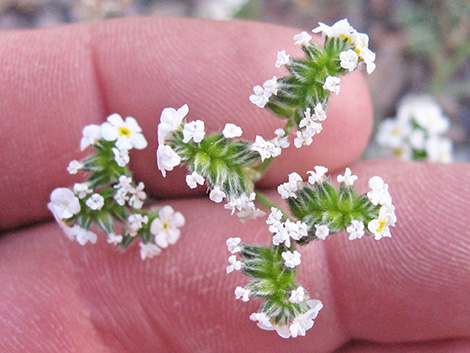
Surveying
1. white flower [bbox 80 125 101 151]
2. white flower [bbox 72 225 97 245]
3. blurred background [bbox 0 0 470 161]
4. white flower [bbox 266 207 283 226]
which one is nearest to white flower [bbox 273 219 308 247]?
white flower [bbox 266 207 283 226]

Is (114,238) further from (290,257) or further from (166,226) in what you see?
(290,257)

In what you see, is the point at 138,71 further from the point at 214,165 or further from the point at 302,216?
the point at 302,216

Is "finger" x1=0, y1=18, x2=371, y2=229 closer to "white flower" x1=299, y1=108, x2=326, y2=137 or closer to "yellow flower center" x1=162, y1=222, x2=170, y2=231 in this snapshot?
"yellow flower center" x1=162, y1=222, x2=170, y2=231

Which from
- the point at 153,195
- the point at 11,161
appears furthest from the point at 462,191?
the point at 11,161

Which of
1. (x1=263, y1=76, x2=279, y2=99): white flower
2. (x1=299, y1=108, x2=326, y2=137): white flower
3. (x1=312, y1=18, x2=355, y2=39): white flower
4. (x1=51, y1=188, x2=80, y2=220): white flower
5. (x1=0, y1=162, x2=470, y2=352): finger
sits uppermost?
(x1=312, y1=18, x2=355, y2=39): white flower

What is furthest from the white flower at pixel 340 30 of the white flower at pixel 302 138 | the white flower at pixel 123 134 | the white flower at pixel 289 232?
the white flower at pixel 123 134
